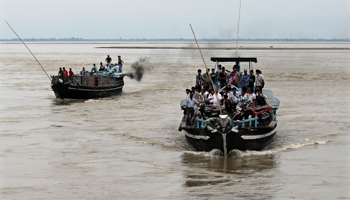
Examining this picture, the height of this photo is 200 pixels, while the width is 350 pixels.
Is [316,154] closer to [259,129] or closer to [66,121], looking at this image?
[259,129]

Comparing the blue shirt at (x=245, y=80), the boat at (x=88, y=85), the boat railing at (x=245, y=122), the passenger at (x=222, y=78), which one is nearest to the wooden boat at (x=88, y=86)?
the boat at (x=88, y=85)

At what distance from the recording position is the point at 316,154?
53.7ft

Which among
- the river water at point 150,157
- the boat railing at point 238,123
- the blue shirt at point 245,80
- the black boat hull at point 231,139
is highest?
the blue shirt at point 245,80

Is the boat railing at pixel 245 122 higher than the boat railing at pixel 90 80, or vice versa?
the boat railing at pixel 90 80

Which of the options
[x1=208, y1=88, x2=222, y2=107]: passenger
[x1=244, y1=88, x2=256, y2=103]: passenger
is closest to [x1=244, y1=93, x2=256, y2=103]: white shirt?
[x1=244, y1=88, x2=256, y2=103]: passenger

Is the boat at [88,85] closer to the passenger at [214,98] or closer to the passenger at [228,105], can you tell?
the passenger at [214,98]

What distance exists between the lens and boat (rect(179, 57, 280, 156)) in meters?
14.4

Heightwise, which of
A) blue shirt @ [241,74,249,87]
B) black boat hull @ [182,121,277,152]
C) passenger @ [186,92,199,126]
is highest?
blue shirt @ [241,74,249,87]

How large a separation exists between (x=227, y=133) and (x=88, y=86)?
1765cm

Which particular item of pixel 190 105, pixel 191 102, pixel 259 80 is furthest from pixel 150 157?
pixel 259 80

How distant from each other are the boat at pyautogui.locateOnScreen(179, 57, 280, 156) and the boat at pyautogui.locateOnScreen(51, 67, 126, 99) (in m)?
15.5

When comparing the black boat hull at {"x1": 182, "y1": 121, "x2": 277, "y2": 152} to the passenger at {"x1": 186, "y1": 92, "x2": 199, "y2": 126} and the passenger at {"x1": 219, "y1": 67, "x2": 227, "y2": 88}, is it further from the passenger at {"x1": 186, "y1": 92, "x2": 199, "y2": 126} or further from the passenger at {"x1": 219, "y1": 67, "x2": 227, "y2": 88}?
the passenger at {"x1": 219, "y1": 67, "x2": 227, "y2": 88}

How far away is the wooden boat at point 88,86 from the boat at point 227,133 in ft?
51.0

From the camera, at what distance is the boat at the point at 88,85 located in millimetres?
29770
